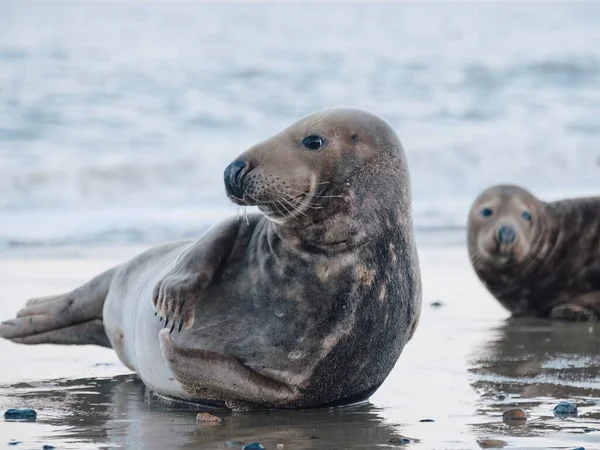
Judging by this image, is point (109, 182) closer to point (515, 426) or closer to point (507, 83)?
point (515, 426)

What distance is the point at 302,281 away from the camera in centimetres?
456

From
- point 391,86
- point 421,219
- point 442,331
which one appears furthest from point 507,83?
point 442,331

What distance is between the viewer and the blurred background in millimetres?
13070

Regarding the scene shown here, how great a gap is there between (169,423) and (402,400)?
969 mm

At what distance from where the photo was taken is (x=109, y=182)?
14055 mm

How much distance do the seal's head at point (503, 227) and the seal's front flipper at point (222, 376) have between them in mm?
3899

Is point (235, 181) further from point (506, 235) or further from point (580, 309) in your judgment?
point (506, 235)

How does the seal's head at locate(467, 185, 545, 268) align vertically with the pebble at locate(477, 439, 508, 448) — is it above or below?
above

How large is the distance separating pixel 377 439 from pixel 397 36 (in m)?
31.1

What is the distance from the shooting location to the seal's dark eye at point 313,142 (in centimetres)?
458

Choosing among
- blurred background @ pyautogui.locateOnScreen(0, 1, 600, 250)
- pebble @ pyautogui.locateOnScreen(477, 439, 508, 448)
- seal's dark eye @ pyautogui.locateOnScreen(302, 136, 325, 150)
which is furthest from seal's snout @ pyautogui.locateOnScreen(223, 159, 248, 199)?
blurred background @ pyautogui.locateOnScreen(0, 1, 600, 250)

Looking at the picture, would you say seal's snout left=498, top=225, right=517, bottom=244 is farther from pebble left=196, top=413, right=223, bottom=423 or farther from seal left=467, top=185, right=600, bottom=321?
pebble left=196, top=413, right=223, bottom=423

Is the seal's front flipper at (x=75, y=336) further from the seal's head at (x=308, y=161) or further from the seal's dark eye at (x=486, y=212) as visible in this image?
the seal's dark eye at (x=486, y=212)

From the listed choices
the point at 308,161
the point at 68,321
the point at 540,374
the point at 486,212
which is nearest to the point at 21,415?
the point at 308,161
